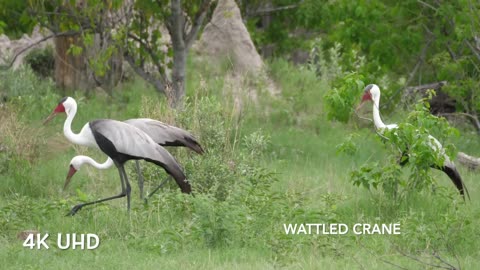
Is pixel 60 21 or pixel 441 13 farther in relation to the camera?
pixel 60 21

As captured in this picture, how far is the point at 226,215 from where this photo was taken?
30.6 feet

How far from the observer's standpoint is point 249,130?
51.9ft

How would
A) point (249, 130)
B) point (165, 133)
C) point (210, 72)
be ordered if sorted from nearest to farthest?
point (165, 133)
point (249, 130)
point (210, 72)

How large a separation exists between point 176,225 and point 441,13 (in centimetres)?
627

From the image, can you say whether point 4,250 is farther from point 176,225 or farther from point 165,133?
point 165,133

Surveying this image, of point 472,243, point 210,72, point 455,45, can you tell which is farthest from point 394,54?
point 472,243

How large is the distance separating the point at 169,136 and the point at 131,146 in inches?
21.4

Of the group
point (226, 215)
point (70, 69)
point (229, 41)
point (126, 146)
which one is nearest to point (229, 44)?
point (229, 41)

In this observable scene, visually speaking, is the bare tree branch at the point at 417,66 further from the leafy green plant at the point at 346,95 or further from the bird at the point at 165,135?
the bird at the point at 165,135

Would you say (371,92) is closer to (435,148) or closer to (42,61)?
(435,148)

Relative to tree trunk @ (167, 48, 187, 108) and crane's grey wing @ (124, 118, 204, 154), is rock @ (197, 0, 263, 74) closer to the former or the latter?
tree trunk @ (167, 48, 187, 108)

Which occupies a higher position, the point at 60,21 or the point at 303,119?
the point at 60,21

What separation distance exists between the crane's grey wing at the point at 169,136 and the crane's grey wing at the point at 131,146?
233 mm

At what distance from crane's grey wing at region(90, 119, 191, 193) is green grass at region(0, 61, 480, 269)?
307 millimetres
